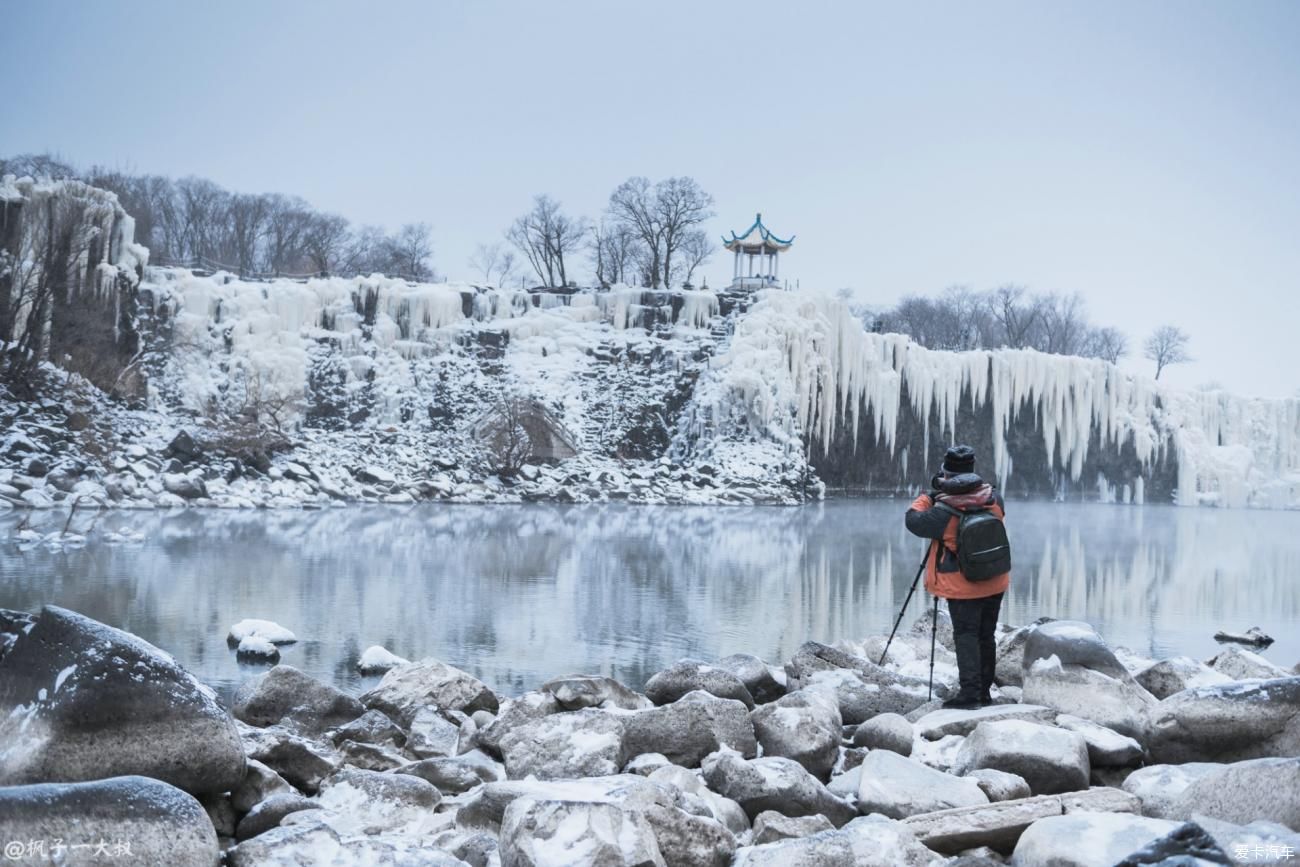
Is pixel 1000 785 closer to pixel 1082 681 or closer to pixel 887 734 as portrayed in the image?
pixel 887 734

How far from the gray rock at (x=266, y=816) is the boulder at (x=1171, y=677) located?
4.42 m

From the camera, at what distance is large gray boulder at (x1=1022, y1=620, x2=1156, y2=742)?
14.6 feet

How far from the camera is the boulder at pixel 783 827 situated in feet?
10.8

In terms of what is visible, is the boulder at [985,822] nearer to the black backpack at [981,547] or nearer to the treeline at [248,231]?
the black backpack at [981,547]

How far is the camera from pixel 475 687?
5.41 meters

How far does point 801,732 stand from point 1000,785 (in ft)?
3.16

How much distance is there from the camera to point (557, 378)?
32.0m

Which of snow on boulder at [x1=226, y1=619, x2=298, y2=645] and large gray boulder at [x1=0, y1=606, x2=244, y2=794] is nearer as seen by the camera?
large gray boulder at [x1=0, y1=606, x2=244, y2=794]

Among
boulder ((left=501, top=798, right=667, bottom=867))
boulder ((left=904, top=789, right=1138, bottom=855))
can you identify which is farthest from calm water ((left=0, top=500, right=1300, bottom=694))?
boulder ((left=501, top=798, right=667, bottom=867))

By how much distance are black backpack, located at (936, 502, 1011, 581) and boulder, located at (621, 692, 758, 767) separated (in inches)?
51.8

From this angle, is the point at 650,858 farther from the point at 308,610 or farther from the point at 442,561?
the point at 442,561

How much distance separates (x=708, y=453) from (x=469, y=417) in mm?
7240

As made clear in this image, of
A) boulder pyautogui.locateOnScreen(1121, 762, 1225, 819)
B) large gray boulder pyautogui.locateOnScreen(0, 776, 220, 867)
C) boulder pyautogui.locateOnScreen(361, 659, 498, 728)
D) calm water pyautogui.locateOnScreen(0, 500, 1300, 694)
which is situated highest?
large gray boulder pyautogui.locateOnScreen(0, 776, 220, 867)

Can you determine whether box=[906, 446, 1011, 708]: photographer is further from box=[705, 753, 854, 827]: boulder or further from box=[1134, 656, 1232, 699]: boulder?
box=[705, 753, 854, 827]: boulder
